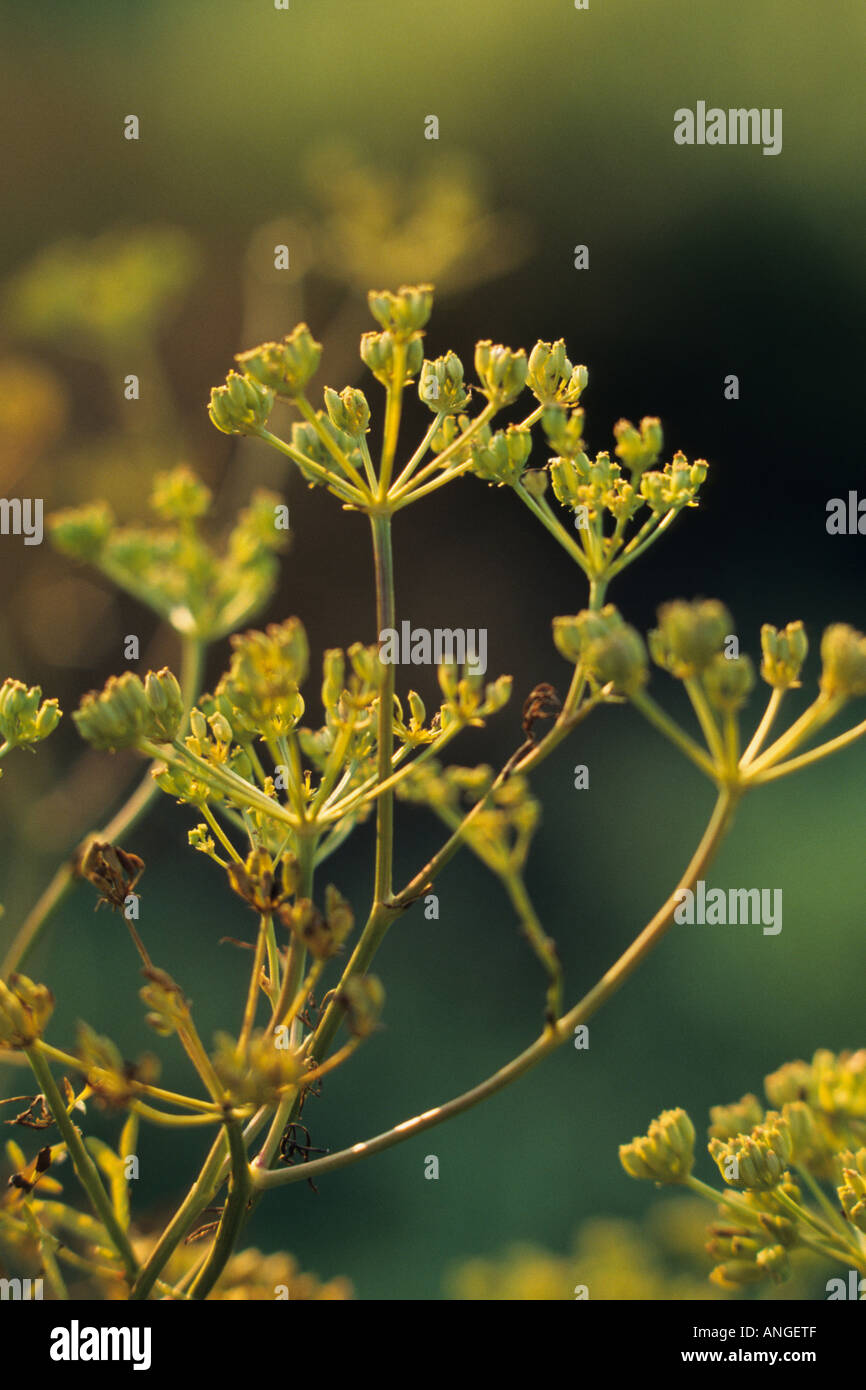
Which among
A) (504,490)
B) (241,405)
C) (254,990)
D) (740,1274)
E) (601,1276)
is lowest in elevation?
(601,1276)

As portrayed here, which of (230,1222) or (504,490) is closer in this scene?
(230,1222)

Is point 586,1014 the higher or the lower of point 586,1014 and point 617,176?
the lower

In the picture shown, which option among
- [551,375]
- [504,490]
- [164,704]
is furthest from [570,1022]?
[504,490]

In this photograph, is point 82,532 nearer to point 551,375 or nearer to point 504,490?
point 551,375

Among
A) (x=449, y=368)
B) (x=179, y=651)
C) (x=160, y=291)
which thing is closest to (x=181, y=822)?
(x=179, y=651)

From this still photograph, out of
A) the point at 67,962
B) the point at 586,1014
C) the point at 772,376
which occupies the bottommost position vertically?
the point at 67,962

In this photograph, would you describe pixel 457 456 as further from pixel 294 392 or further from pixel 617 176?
pixel 617 176
